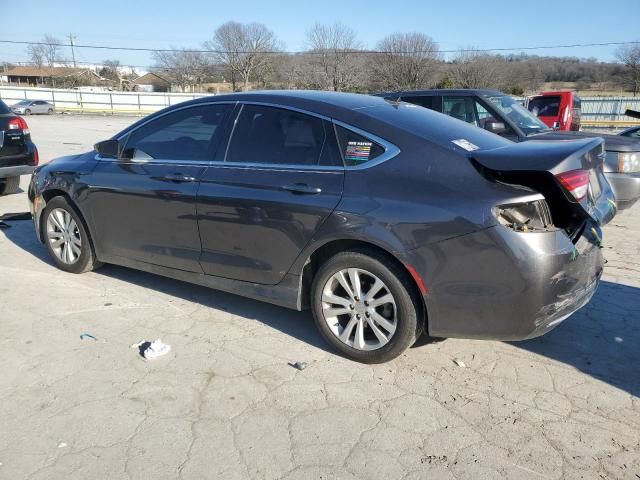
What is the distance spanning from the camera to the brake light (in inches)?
116

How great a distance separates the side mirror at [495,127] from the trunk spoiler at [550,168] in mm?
4423

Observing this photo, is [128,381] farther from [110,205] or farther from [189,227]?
[110,205]

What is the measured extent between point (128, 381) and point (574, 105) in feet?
51.0

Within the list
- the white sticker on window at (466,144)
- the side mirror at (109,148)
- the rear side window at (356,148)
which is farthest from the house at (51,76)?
the white sticker on window at (466,144)

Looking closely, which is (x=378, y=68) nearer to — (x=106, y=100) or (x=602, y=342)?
(x=106, y=100)

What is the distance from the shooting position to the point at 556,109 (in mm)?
14375

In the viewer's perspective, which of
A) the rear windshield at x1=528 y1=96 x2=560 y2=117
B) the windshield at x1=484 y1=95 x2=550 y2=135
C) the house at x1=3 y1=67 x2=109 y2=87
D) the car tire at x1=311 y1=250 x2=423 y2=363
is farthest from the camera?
the house at x1=3 y1=67 x2=109 y2=87

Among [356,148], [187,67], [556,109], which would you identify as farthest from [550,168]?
[187,67]

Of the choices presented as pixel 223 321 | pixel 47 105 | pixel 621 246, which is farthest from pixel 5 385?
pixel 47 105

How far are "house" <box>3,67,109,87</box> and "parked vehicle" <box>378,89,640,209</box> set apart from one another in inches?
2841

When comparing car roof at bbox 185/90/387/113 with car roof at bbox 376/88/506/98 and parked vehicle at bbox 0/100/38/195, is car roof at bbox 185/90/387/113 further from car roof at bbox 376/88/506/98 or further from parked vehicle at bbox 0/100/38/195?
parked vehicle at bbox 0/100/38/195

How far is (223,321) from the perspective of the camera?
13.5 ft

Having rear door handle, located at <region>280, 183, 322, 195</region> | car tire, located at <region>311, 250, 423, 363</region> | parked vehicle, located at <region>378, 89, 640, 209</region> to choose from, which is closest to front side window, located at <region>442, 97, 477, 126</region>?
parked vehicle, located at <region>378, 89, 640, 209</region>

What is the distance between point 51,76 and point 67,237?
271 ft
